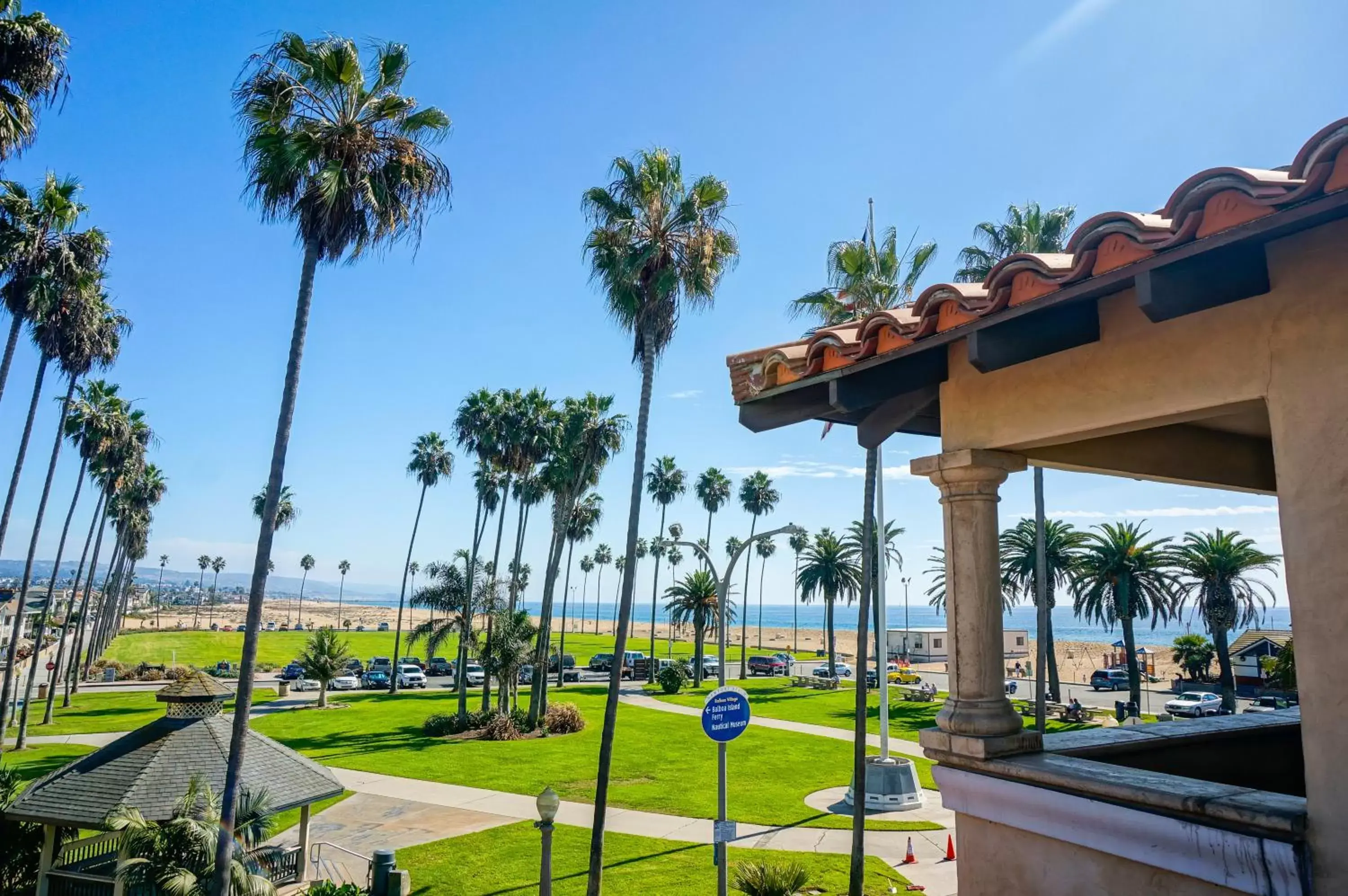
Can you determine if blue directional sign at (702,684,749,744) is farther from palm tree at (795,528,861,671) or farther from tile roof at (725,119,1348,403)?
palm tree at (795,528,861,671)

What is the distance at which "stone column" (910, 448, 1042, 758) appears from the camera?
186 inches

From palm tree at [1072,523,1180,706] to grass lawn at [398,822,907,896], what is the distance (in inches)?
1194

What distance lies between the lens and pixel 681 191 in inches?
709

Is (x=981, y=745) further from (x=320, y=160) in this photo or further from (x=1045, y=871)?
(x=320, y=160)

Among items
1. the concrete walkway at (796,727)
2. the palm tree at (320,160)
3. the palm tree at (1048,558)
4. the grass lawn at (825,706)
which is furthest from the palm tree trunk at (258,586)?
the palm tree at (1048,558)

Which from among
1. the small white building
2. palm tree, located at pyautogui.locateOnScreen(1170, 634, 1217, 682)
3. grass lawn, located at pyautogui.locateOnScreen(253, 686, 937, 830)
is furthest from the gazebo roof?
the small white building

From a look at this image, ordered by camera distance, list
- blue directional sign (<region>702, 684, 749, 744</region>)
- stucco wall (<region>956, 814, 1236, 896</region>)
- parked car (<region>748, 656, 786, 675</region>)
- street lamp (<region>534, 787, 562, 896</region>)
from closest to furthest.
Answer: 1. stucco wall (<region>956, 814, 1236, 896</region>)
2. blue directional sign (<region>702, 684, 749, 744</region>)
3. street lamp (<region>534, 787, 562, 896</region>)
4. parked car (<region>748, 656, 786, 675</region>)

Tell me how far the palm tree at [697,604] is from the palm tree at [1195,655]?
36794 mm

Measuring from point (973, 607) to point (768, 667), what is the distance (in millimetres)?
65586

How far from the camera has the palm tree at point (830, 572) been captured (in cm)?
6306

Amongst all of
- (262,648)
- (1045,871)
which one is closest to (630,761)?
(1045,871)

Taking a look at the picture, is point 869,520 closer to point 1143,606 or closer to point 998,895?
point 998,895

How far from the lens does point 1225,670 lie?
38.0 m

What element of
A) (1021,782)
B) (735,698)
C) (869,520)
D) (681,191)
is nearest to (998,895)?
(1021,782)
